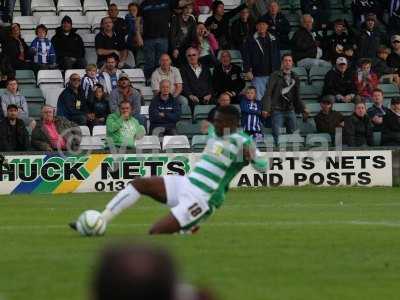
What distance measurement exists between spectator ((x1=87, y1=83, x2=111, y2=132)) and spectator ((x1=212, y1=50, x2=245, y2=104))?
2.69 metres

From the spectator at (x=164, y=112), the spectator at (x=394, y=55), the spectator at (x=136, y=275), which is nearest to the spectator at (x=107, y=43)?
the spectator at (x=164, y=112)

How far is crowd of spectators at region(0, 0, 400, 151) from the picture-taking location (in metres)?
24.4

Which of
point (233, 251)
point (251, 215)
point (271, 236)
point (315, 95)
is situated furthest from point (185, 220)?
point (315, 95)

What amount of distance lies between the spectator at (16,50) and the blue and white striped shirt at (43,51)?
0.80 feet

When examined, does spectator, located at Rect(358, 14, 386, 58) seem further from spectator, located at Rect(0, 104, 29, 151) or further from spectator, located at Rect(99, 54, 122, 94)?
spectator, located at Rect(0, 104, 29, 151)

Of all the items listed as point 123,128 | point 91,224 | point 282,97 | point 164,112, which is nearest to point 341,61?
point 282,97

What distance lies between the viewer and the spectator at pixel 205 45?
86.9 feet

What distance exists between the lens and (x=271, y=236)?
12.7 metres

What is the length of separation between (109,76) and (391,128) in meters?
6.44

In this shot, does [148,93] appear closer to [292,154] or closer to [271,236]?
[292,154]

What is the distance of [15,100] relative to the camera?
2409cm

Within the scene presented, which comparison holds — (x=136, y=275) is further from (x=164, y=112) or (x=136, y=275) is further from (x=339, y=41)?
(x=339, y=41)

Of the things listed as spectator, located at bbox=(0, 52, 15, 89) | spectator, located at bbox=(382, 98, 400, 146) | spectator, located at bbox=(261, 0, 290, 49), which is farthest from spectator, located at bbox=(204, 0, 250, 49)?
spectator, located at bbox=(0, 52, 15, 89)

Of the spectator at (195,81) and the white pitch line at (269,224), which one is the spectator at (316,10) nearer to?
the spectator at (195,81)
